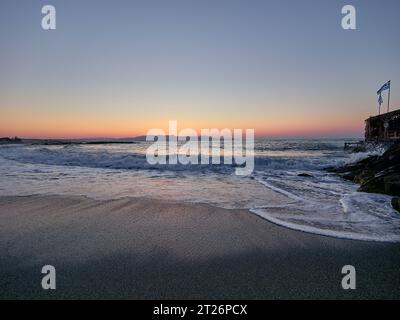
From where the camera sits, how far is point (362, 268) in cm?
322

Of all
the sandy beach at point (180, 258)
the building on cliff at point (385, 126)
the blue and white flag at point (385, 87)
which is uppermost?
the blue and white flag at point (385, 87)

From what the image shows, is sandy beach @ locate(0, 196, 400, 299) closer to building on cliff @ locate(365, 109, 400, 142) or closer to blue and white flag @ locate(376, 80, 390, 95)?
building on cliff @ locate(365, 109, 400, 142)

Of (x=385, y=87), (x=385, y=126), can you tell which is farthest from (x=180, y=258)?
(x=385, y=87)

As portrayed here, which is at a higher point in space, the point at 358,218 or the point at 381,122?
the point at 381,122

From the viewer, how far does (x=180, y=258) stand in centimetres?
345

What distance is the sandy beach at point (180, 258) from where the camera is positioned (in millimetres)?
2713

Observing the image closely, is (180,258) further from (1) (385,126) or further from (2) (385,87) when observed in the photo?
(2) (385,87)

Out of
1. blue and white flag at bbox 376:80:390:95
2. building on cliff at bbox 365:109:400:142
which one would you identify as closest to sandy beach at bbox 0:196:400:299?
building on cliff at bbox 365:109:400:142

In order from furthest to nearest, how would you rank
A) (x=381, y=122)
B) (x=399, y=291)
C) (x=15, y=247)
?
(x=381, y=122) → (x=15, y=247) → (x=399, y=291)

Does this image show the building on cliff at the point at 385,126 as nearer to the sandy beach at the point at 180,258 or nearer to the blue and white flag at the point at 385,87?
the blue and white flag at the point at 385,87

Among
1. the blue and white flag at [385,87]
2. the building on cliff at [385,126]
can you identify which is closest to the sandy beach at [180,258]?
the building on cliff at [385,126]
